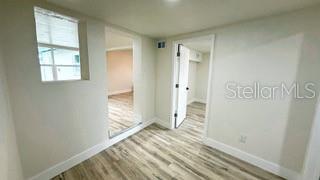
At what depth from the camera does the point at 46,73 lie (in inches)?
73.9

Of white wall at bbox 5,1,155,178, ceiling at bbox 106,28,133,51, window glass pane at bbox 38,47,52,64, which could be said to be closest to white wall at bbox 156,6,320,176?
ceiling at bbox 106,28,133,51

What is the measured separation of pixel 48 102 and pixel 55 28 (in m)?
0.99

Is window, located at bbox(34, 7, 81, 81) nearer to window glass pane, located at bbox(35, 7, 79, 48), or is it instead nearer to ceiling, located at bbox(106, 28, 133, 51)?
window glass pane, located at bbox(35, 7, 79, 48)

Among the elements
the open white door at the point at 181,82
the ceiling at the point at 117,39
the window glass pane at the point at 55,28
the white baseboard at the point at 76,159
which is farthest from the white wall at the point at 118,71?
the window glass pane at the point at 55,28

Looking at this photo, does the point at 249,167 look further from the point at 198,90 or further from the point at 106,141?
the point at 198,90

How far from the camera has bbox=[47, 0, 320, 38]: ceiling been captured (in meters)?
1.61

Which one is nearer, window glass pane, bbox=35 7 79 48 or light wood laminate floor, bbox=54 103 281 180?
window glass pane, bbox=35 7 79 48

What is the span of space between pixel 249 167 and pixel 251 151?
0.24 metres

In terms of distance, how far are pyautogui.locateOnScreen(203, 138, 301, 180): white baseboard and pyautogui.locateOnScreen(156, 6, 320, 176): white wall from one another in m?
0.06

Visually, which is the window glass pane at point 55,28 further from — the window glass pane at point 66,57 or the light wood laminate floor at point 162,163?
the light wood laminate floor at point 162,163

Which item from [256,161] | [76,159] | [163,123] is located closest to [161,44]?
[163,123]

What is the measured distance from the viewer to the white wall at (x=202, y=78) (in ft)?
19.0

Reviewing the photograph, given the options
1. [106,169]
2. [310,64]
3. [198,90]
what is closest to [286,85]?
[310,64]

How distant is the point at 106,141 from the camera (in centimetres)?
260
